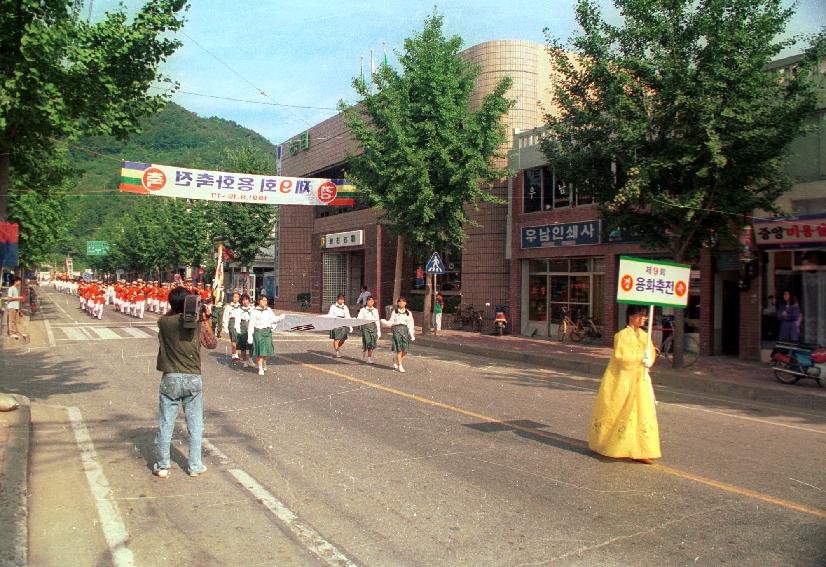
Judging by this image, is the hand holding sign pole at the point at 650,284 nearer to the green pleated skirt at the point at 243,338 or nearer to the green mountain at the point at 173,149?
the green pleated skirt at the point at 243,338

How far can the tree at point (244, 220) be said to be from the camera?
44156mm

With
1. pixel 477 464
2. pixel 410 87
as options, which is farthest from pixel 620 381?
pixel 410 87

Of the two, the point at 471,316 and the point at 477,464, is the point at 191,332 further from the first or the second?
the point at 471,316

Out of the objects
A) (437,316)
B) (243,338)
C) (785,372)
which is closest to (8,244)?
(243,338)

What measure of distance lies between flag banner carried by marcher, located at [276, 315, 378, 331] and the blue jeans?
27.8 ft

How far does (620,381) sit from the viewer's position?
289 inches

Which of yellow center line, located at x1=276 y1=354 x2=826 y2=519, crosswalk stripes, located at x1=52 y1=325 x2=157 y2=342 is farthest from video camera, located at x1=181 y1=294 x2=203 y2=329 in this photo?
crosswalk stripes, located at x1=52 y1=325 x2=157 y2=342

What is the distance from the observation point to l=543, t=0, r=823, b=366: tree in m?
13.7

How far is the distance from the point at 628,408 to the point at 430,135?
1659 centimetres

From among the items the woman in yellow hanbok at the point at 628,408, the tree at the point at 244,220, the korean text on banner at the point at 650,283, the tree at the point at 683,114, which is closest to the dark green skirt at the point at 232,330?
the tree at the point at 683,114

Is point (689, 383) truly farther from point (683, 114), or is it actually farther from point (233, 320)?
point (233, 320)

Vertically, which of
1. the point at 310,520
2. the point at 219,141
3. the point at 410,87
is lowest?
the point at 310,520

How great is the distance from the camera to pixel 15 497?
5.61m

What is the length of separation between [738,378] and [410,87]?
1390 cm
